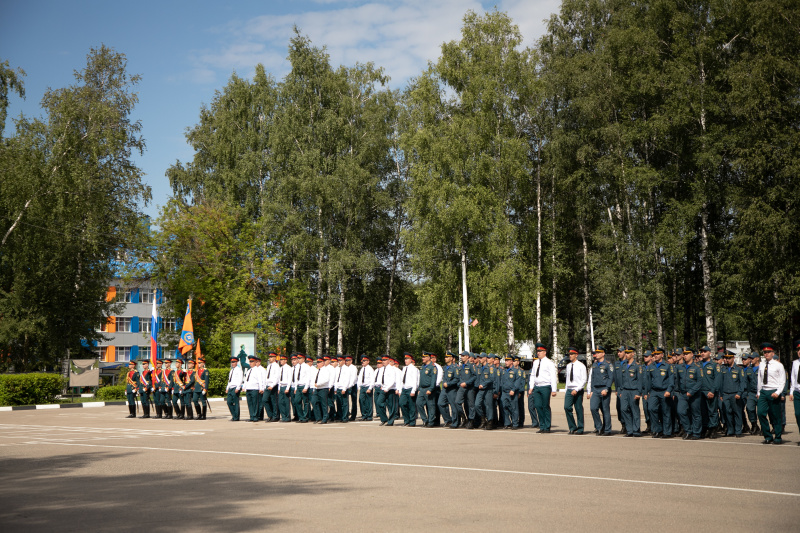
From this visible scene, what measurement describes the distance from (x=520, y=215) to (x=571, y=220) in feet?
9.94

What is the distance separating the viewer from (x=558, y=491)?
30.2 feet

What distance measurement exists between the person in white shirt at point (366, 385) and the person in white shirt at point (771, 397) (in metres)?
10.2

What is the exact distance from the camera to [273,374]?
2264cm

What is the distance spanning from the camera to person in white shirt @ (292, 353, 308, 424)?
22.2 m

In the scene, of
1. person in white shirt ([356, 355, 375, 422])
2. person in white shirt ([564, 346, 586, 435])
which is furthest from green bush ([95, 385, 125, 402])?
person in white shirt ([564, 346, 586, 435])

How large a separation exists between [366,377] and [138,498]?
13.3m

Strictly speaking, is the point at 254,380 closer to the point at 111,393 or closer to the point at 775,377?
the point at 775,377

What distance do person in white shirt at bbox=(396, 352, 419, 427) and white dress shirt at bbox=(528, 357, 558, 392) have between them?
3.44 meters

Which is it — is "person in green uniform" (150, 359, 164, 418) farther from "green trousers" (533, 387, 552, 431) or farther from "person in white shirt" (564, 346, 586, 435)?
"person in white shirt" (564, 346, 586, 435)

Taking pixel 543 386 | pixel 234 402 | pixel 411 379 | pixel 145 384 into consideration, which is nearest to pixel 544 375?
pixel 543 386

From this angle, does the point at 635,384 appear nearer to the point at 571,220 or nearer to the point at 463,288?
the point at 463,288

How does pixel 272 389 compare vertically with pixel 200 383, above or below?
below

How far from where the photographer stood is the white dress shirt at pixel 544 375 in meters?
18.2

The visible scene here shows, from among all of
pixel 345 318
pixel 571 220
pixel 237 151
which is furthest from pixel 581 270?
pixel 237 151
